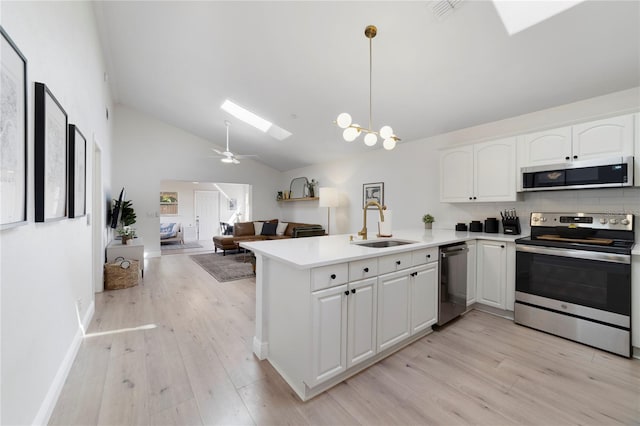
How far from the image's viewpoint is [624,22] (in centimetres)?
203

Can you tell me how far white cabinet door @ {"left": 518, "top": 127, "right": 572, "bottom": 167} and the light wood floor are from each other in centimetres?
177

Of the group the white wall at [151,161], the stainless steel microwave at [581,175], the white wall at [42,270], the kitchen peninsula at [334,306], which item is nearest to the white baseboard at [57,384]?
the white wall at [42,270]

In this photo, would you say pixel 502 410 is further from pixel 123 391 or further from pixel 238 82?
pixel 238 82

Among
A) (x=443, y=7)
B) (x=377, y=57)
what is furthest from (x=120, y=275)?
(x=443, y=7)

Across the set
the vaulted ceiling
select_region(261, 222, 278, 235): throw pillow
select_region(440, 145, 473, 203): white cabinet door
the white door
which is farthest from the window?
select_region(440, 145, 473, 203): white cabinet door

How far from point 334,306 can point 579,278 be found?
2.33m

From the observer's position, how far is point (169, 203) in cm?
966

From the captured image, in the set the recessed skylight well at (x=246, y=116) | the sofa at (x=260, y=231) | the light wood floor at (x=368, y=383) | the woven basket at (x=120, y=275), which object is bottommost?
the light wood floor at (x=368, y=383)

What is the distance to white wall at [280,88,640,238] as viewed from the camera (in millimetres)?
2753

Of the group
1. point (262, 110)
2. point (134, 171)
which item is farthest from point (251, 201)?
point (262, 110)

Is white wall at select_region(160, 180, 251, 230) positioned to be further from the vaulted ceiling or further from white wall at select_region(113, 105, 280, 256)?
the vaulted ceiling

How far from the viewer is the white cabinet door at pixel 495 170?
10.2 ft

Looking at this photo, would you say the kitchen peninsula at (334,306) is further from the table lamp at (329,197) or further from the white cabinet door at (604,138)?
the table lamp at (329,197)

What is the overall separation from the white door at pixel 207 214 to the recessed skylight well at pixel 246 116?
5.43 meters
